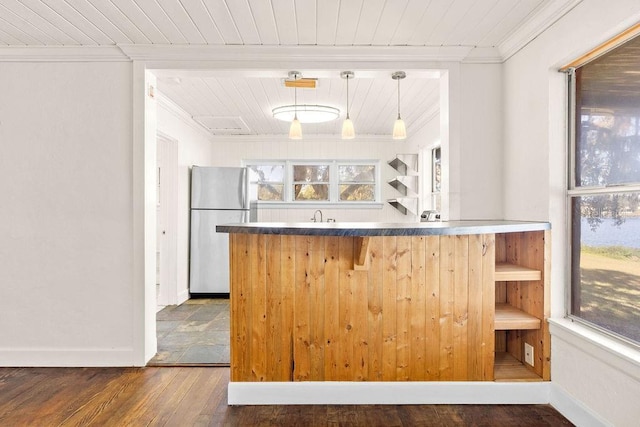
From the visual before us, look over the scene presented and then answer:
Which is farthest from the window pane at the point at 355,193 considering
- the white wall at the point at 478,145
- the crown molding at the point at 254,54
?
the crown molding at the point at 254,54

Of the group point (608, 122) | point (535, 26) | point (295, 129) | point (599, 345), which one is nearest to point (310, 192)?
point (295, 129)

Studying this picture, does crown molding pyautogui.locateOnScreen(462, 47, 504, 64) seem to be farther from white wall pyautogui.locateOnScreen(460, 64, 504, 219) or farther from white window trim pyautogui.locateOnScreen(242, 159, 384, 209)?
white window trim pyautogui.locateOnScreen(242, 159, 384, 209)

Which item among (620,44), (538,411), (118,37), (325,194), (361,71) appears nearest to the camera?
(620,44)

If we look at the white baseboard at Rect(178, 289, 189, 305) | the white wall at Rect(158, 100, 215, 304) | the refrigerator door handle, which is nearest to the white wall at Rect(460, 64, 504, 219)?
the refrigerator door handle

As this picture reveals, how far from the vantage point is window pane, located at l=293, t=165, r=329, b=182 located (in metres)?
6.09

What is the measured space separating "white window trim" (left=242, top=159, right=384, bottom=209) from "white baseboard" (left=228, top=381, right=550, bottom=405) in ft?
12.8

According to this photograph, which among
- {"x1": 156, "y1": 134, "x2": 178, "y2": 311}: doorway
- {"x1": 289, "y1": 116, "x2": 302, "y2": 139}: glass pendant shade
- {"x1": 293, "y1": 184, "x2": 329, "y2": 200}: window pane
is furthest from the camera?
{"x1": 293, "y1": 184, "x2": 329, "y2": 200}: window pane

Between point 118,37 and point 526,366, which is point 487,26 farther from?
point 118,37

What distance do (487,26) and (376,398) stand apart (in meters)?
2.40

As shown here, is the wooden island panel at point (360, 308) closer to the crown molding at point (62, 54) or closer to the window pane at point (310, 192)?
the crown molding at point (62, 54)

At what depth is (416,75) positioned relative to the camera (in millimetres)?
2945

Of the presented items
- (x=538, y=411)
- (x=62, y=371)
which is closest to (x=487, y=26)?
(x=538, y=411)

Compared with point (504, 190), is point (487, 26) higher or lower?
higher

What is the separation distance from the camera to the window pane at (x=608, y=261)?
5.85 ft
